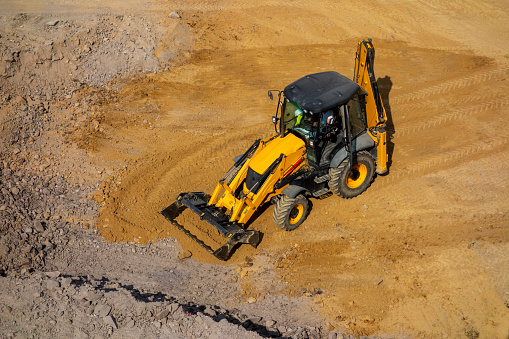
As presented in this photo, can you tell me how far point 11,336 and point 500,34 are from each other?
18171 millimetres

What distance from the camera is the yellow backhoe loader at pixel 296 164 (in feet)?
28.6

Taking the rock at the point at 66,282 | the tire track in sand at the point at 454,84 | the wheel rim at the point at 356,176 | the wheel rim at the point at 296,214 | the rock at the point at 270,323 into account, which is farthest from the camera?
the tire track in sand at the point at 454,84

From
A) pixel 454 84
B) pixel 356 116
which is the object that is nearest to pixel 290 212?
pixel 356 116

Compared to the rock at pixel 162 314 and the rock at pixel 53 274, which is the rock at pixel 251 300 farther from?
the rock at pixel 53 274

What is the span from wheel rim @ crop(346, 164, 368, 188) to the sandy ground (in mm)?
401

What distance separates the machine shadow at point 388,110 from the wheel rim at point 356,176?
123 centimetres

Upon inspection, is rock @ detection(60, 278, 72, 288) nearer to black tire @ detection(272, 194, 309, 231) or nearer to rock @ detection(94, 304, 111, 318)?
rock @ detection(94, 304, 111, 318)

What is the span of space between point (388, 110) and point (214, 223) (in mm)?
7097

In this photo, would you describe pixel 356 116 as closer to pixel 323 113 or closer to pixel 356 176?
pixel 323 113

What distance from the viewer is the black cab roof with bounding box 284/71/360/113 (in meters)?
8.53

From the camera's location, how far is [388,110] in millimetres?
13094

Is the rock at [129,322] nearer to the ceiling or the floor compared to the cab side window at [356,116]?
nearer to the floor

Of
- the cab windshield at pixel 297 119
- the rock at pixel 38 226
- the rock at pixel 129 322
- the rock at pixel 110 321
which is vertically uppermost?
the cab windshield at pixel 297 119

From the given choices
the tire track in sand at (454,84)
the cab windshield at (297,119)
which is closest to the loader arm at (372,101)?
the cab windshield at (297,119)
